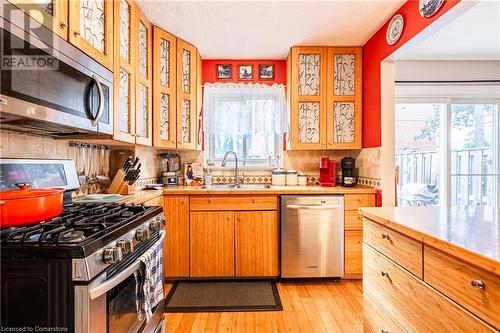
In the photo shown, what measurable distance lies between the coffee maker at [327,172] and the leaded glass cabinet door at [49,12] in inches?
95.6

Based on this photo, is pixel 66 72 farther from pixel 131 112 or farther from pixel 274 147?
pixel 274 147

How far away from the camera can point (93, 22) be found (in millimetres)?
1536

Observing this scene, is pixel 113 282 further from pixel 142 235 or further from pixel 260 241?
pixel 260 241

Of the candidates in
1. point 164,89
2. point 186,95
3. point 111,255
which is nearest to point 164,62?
point 164,89

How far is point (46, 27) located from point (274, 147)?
99.2 inches

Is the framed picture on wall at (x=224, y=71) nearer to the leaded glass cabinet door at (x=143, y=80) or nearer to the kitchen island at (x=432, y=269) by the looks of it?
the leaded glass cabinet door at (x=143, y=80)

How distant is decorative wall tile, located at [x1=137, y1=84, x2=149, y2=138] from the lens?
2227 mm

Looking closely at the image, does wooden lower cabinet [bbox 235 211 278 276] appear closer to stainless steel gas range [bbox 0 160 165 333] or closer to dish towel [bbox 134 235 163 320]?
dish towel [bbox 134 235 163 320]

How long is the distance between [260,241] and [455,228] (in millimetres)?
1740

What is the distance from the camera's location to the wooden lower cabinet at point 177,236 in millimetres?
2555

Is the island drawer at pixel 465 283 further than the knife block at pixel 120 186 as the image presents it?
No

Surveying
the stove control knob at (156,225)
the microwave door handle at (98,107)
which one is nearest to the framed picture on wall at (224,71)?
the microwave door handle at (98,107)

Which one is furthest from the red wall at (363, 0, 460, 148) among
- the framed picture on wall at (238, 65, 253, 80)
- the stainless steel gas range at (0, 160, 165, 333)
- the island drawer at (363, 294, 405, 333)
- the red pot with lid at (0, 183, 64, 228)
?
the red pot with lid at (0, 183, 64, 228)

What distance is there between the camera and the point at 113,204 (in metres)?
1.70
